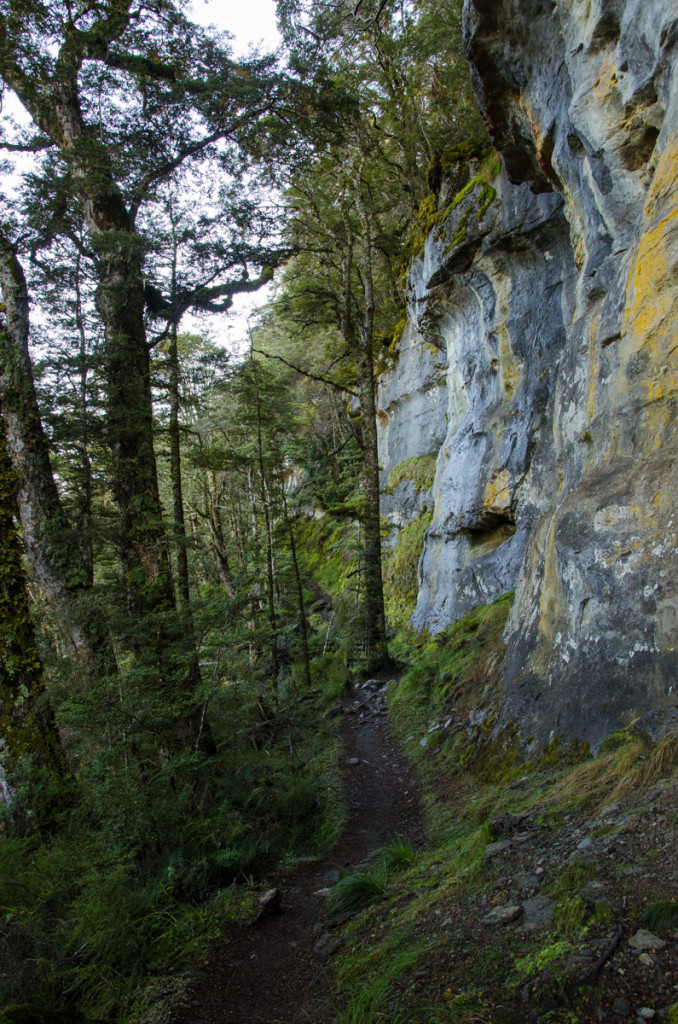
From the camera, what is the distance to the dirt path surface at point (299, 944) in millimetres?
3195

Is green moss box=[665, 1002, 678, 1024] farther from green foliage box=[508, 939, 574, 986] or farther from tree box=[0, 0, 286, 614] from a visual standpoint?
tree box=[0, 0, 286, 614]

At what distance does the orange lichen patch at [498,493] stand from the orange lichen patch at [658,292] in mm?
5940

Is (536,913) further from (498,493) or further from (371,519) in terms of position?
(371,519)

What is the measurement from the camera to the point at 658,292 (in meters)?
5.42

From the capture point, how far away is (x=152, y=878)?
4719 mm

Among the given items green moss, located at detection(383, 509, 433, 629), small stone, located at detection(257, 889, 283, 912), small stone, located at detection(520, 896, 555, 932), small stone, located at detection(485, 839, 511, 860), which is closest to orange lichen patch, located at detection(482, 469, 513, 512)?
green moss, located at detection(383, 509, 433, 629)

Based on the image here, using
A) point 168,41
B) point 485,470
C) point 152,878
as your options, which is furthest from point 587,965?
point 168,41

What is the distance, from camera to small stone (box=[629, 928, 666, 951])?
89.4 inches

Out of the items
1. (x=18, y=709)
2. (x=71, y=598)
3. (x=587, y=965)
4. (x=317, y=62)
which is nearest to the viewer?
(x=587, y=965)

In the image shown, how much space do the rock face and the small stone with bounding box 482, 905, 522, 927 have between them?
207 cm

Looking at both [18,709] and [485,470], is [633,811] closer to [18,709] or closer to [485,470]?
[18,709]

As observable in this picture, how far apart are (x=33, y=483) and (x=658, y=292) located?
26.9 ft

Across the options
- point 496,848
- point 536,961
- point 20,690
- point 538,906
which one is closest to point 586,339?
point 496,848

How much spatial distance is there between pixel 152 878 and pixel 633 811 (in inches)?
159
